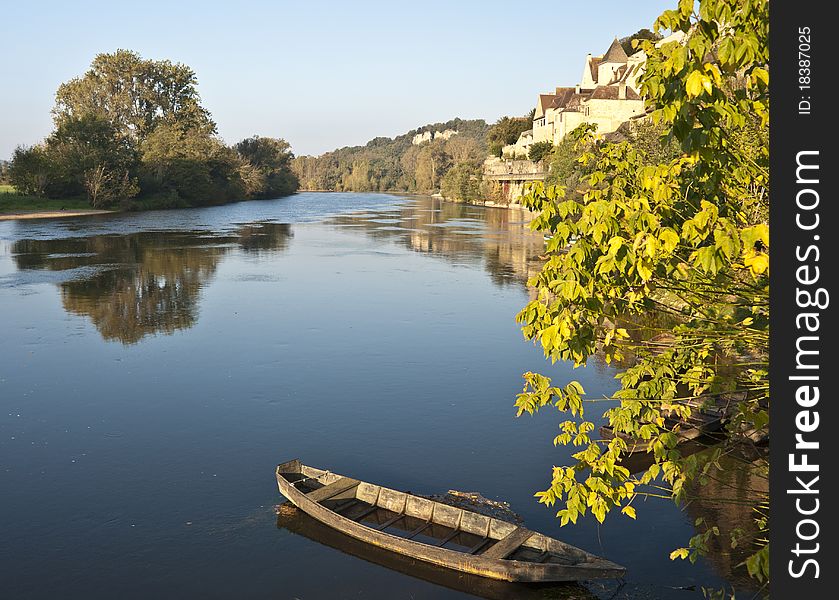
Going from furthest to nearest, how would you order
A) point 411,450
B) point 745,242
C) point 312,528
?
point 411,450, point 312,528, point 745,242

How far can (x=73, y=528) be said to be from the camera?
15.1m

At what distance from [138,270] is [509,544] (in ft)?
123

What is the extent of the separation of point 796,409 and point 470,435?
15.2 meters

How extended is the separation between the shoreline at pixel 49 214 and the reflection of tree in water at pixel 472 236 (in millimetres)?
27702

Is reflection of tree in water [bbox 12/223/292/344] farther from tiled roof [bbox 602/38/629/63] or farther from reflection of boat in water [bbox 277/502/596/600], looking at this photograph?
tiled roof [bbox 602/38/629/63]

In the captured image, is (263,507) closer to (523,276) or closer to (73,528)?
(73,528)

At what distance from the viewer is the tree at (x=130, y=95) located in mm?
132625

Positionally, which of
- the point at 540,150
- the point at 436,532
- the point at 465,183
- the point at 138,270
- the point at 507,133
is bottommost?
the point at 436,532

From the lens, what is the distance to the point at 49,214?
88.2 m

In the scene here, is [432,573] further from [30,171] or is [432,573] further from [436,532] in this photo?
[30,171]

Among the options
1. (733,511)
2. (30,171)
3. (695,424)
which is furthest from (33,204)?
(733,511)

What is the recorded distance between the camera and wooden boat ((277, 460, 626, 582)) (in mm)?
12445

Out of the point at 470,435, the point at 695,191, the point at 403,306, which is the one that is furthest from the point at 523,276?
the point at 695,191

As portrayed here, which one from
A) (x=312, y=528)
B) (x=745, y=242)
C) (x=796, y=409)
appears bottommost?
(x=312, y=528)
